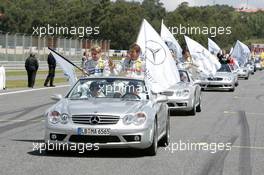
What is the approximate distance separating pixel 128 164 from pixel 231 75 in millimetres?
24859

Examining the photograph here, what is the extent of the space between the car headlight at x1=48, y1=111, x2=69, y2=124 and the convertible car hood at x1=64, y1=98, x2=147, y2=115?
0.41ft

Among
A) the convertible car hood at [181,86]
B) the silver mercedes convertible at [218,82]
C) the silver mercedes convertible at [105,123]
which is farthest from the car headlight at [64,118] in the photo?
the silver mercedes convertible at [218,82]

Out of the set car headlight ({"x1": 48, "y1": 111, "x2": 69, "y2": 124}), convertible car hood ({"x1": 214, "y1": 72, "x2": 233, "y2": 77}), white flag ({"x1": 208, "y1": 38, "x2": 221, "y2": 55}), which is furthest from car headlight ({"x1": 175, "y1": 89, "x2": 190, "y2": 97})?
white flag ({"x1": 208, "y1": 38, "x2": 221, "y2": 55})

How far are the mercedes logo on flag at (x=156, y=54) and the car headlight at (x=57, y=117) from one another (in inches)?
217

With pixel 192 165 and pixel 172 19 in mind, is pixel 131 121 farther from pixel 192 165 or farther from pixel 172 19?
pixel 172 19

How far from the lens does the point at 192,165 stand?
9.77 m

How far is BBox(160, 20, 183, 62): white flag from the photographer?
2447 centimetres

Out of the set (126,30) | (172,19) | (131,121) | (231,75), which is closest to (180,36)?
(126,30)

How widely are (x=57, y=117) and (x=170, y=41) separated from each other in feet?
50.0

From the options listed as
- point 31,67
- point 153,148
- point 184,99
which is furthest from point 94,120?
point 31,67

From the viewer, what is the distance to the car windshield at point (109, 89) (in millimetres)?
11373

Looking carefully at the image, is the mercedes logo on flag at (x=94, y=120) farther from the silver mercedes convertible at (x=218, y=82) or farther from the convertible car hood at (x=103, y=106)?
the silver mercedes convertible at (x=218, y=82)

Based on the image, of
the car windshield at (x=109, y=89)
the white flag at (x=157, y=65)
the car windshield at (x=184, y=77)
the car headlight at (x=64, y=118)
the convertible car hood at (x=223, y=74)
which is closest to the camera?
the car headlight at (x=64, y=118)

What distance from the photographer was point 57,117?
401 inches
